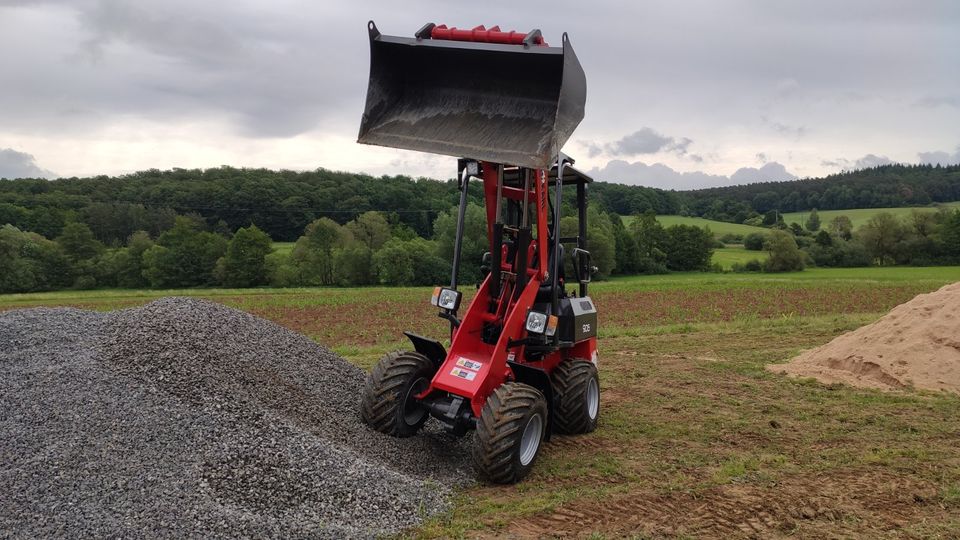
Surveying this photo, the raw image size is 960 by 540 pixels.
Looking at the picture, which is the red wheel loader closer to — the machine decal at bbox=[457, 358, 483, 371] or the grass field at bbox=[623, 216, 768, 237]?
the machine decal at bbox=[457, 358, 483, 371]

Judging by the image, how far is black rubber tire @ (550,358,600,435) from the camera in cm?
726

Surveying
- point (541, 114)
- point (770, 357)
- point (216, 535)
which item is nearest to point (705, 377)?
point (770, 357)

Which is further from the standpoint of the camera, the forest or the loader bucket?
the forest

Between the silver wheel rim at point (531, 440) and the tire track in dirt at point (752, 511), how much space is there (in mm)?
740

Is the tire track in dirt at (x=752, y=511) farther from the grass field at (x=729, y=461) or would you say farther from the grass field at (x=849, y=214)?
the grass field at (x=849, y=214)

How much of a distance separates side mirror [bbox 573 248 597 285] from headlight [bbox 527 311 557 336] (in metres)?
1.62

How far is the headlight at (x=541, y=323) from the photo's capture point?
6.49 m

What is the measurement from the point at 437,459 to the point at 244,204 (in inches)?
2017

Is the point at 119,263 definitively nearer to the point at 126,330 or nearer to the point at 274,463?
the point at 126,330

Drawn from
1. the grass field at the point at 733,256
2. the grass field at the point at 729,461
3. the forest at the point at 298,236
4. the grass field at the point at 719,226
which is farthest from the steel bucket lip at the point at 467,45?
the grass field at the point at 719,226

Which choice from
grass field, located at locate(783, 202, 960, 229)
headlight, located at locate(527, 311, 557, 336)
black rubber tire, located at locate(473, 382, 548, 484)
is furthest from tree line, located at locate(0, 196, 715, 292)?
grass field, located at locate(783, 202, 960, 229)

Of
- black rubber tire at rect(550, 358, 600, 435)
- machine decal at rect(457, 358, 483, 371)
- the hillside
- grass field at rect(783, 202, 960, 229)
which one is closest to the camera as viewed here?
machine decal at rect(457, 358, 483, 371)

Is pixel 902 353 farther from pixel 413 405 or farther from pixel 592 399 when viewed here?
pixel 413 405

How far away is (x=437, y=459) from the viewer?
6.46 m
